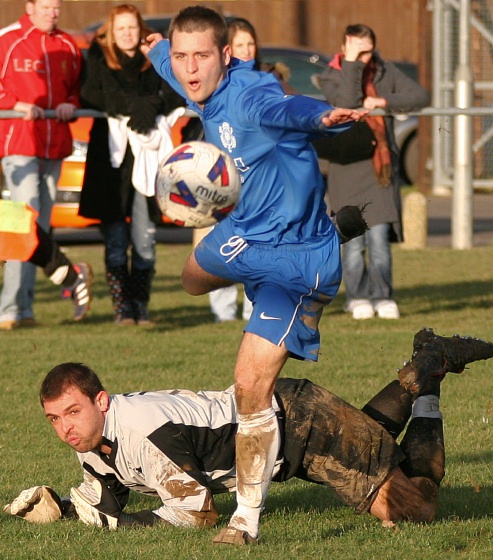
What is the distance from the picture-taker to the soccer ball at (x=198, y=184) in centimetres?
500

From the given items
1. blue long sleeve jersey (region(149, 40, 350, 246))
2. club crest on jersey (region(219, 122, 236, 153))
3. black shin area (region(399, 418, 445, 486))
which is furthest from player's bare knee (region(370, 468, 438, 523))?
club crest on jersey (region(219, 122, 236, 153))

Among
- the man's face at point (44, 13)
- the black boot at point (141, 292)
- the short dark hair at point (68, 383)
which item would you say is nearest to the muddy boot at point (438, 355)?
the short dark hair at point (68, 383)

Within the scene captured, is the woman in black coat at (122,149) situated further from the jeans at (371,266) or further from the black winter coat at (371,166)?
the jeans at (371,266)

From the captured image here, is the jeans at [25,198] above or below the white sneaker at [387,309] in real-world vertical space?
above

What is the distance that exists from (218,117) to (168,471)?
4.89 ft

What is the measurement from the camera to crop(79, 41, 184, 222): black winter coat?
10.4m

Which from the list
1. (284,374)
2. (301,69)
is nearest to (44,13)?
(284,374)

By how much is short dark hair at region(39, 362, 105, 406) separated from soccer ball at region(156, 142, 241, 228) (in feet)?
2.65

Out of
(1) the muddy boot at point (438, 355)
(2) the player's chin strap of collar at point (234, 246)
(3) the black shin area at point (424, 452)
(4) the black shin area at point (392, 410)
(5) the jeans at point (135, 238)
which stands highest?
(2) the player's chin strap of collar at point (234, 246)

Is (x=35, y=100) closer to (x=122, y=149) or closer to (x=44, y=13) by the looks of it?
(x=44, y=13)

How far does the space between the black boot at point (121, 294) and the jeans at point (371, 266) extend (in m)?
1.84

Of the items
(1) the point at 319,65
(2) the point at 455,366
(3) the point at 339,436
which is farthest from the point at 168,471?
(1) the point at 319,65

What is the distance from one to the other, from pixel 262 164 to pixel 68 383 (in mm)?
1216

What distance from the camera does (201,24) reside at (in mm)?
5512
